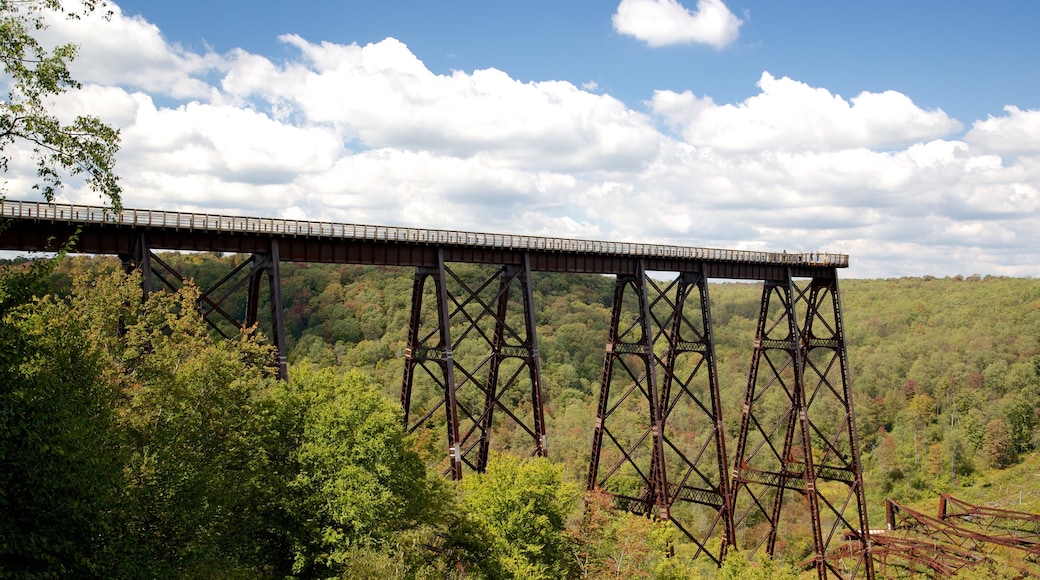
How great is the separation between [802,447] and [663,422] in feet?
53.5

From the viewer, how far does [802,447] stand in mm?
40031

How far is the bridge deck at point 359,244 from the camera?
1748 cm

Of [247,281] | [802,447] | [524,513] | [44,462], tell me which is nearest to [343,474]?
[524,513]

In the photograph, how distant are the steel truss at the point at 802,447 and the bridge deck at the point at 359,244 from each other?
2356mm

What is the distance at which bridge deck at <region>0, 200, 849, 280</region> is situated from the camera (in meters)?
17.5

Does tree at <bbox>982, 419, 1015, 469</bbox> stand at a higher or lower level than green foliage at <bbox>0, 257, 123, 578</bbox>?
lower

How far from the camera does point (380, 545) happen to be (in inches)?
672

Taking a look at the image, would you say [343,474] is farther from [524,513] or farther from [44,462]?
[44,462]

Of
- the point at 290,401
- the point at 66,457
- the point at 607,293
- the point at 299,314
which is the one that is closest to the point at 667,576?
the point at 290,401

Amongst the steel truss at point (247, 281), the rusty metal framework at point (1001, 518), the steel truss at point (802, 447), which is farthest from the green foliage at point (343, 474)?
the rusty metal framework at point (1001, 518)

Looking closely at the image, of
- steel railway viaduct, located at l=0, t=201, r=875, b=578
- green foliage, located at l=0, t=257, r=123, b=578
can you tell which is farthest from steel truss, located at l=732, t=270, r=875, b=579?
green foliage, located at l=0, t=257, r=123, b=578

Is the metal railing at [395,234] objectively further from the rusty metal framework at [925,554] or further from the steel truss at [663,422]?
the rusty metal framework at [925,554]

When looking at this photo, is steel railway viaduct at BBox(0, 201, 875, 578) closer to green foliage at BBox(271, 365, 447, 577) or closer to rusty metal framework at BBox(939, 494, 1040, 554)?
green foliage at BBox(271, 365, 447, 577)

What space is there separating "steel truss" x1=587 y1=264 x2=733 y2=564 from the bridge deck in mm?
1210
